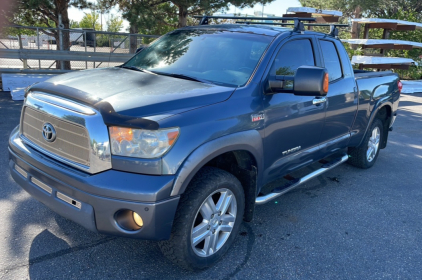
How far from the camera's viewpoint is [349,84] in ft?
14.9

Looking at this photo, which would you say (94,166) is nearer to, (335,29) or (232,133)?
(232,133)

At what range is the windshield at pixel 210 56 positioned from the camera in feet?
11.0

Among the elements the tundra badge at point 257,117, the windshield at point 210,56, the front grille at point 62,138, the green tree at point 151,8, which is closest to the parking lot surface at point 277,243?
the front grille at point 62,138

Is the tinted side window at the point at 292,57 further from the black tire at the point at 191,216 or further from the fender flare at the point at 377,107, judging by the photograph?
the fender flare at the point at 377,107

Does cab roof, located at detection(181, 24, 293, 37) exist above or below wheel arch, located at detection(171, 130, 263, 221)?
above

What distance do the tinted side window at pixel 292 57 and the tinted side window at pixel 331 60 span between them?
1.07ft

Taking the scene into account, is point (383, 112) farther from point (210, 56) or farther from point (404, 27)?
point (404, 27)

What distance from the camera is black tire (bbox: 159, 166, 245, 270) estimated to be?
259cm

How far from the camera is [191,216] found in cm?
260

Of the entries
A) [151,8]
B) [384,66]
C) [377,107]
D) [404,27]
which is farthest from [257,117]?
[404,27]

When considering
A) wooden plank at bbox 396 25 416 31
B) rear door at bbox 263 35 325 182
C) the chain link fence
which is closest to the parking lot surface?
rear door at bbox 263 35 325 182

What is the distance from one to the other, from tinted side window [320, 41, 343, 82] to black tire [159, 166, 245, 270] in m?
2.15

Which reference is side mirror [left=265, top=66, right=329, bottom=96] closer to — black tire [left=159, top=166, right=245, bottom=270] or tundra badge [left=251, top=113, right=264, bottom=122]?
tundra badge [left=251, top=113, right=264, bottom=122]

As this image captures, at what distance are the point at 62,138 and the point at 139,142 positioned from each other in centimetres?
63
